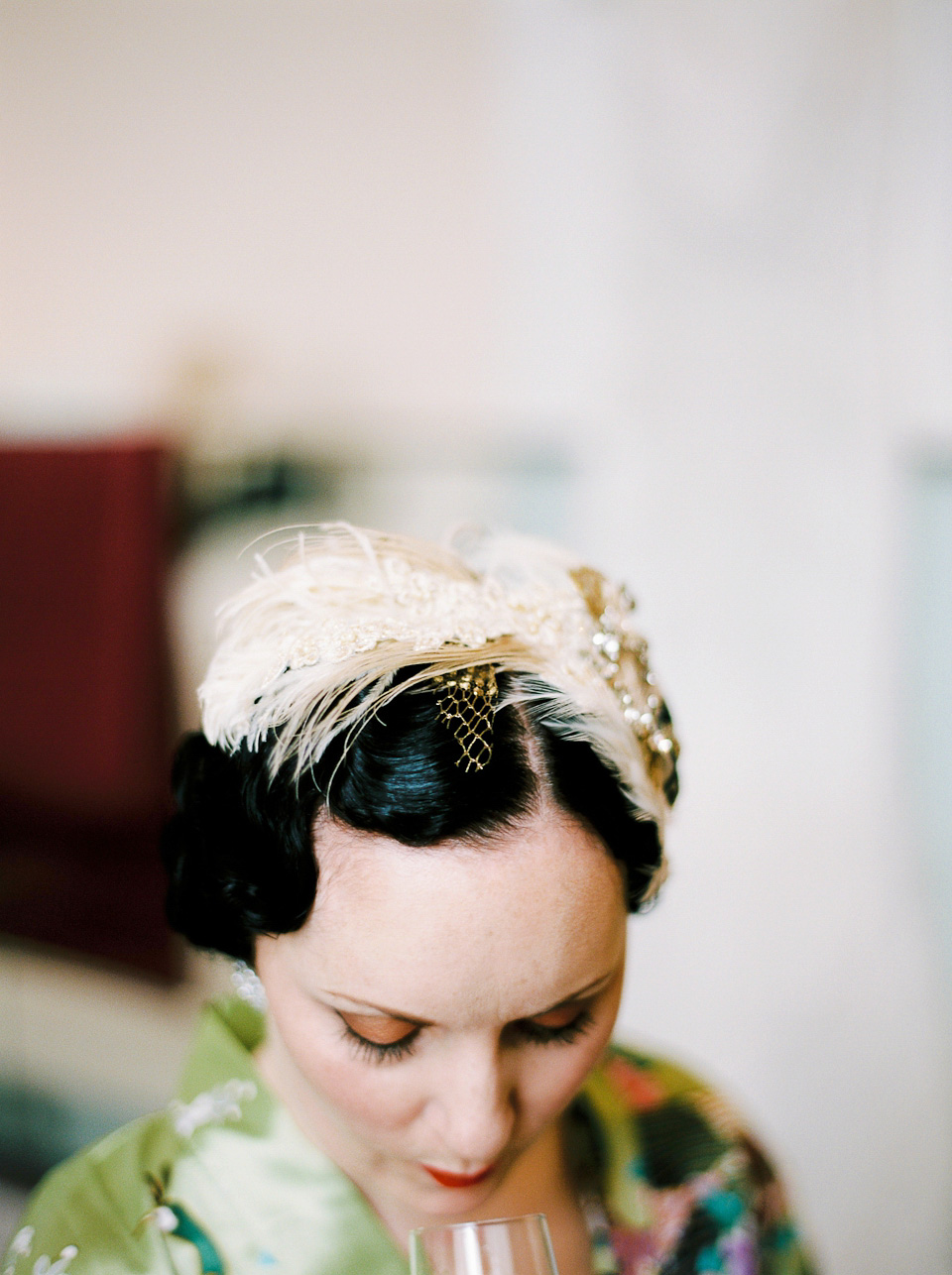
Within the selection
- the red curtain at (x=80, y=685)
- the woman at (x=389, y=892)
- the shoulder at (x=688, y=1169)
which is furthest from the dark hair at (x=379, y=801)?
the red curtain at (x=80, y=685)

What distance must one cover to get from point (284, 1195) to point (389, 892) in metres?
0.30

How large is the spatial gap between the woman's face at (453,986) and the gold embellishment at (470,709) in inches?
2.0

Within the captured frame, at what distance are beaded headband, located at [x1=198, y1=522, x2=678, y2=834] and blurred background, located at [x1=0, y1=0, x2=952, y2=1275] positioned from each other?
1.93 ft

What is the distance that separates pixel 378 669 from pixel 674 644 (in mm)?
1159

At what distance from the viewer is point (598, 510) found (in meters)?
1.65

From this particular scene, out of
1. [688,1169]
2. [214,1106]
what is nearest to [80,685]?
[214,1106]

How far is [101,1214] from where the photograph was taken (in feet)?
2.34

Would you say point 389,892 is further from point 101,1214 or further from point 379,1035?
point 101,1214

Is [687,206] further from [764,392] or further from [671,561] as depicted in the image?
[671,561]

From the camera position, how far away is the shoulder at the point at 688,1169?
86 centimetres

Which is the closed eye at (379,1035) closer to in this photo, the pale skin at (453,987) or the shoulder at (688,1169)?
the pale skin at (453,987)

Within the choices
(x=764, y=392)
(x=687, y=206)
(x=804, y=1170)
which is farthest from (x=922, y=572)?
(x=804, y=1170)

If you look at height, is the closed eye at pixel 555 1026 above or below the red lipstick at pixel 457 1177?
above

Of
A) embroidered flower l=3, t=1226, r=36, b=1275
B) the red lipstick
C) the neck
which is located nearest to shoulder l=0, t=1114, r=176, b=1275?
embroidered flower l=3, t=1226, r=36, b=1275
